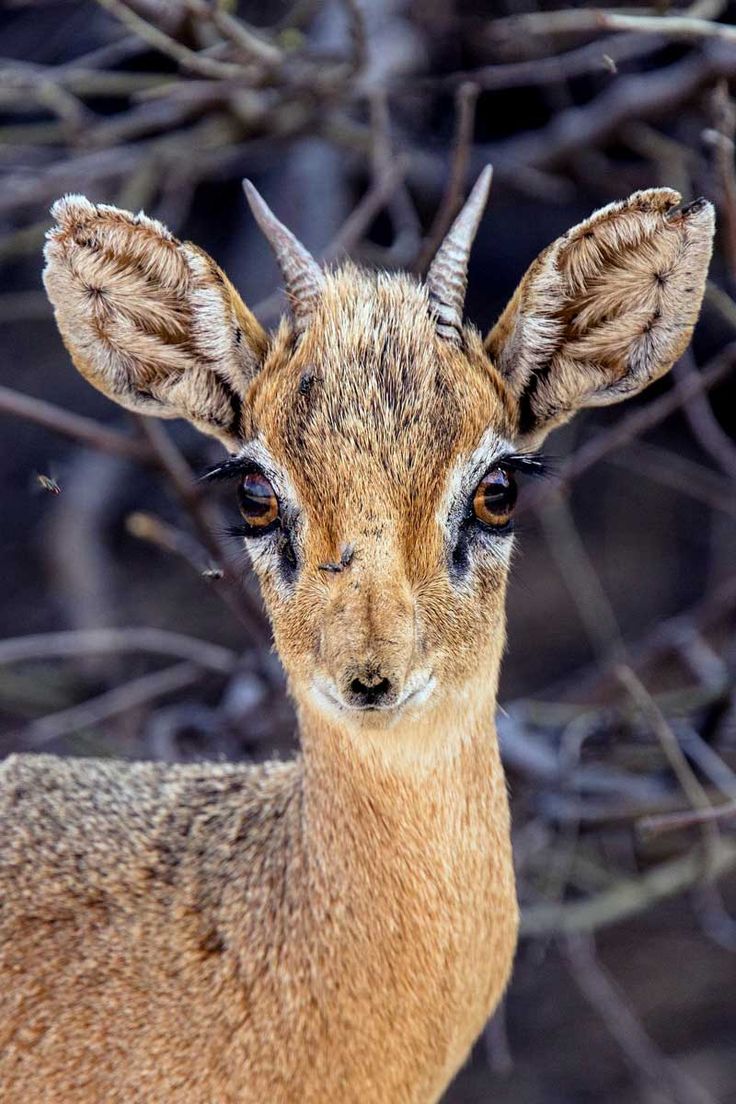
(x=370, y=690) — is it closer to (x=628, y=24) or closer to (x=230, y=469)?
(x=230, y=469)

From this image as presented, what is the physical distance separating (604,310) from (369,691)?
Answer: 1435 millimetres

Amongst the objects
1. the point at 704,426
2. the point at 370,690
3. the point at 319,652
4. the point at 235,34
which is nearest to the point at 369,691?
the point at 370,690

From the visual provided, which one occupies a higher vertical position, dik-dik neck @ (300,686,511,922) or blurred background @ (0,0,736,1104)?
blurred background @ (0,0,736,1104)

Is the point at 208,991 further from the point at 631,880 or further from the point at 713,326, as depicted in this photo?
the point at 713,326

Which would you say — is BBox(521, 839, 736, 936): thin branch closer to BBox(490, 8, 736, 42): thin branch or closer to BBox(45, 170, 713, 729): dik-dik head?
BBox(45, 170, 713, 729): dik-dik head

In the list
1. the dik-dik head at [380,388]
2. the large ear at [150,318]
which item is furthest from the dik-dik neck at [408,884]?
the large ear at [150,318]

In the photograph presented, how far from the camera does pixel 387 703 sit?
3.28m

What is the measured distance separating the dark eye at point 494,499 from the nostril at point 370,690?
2.14ft

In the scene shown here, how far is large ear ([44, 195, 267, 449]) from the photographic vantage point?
3824mm

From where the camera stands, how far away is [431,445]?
3.64 metres

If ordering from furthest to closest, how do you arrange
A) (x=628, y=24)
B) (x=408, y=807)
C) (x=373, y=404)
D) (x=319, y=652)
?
(x=628, y=24)
(x=408, y=807)
(x=373, y=404)
(x=319, y=652)

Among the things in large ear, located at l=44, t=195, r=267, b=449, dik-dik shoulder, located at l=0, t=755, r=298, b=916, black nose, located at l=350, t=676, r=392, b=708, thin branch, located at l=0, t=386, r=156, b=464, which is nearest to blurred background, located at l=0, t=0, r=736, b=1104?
thin branch, located at l=0, t=386, r=156, b=464

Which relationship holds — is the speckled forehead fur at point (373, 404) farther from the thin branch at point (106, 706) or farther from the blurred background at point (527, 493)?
the thin branch at point (106, 706)

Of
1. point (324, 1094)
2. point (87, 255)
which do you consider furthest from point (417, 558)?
point (324, 1094)
